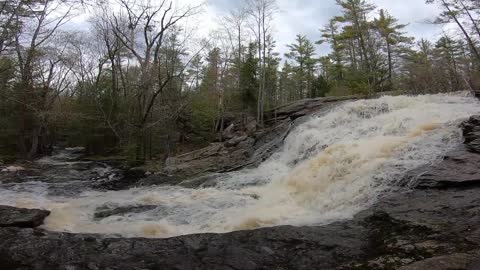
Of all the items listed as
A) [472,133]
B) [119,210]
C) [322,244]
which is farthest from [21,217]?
[472,133]

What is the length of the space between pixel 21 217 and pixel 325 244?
621 cm

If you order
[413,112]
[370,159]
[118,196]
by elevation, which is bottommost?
[118,196]

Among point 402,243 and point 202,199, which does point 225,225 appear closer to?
point 202,199

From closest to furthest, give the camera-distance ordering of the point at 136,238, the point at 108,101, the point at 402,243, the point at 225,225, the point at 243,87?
the point at 402,243, the point at 136,238, the point at 225,225, the point at 108,101, the point at 243,87

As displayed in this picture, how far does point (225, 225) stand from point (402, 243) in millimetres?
3358

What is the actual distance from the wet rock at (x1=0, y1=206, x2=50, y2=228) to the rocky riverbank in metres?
0.22

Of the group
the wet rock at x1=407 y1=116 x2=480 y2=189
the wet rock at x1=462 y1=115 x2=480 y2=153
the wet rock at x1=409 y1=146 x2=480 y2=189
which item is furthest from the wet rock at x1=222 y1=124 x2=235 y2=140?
the wet rock at x1=409 y1=146 x2=480 y2=189

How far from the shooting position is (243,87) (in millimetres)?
31297

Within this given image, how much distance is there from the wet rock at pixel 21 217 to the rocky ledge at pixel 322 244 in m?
0.43

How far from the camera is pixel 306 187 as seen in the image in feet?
32.5

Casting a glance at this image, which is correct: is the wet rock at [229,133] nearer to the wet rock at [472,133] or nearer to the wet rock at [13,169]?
the wet rock at [13,169]

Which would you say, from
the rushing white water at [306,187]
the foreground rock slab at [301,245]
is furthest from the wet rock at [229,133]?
the foreground rock slab at [301,245]

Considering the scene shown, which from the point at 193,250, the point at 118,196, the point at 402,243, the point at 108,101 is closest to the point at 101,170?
the point at 118,196

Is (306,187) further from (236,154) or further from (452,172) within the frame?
(236,154)
